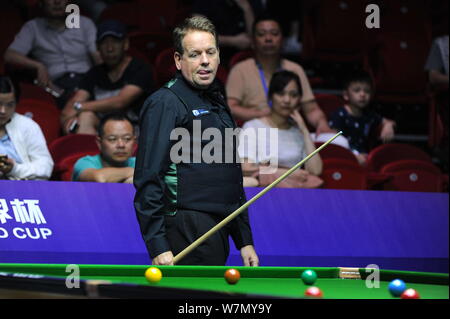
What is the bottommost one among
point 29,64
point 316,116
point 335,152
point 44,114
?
point 335,152

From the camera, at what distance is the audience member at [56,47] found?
680cm

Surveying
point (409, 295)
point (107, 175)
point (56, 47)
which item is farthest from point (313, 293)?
point (56, 47)

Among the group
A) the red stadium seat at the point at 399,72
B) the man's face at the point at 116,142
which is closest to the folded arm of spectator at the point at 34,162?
the man's face at the point at 116,142

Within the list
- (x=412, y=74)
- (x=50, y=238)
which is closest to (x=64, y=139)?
(x=50, y=238)

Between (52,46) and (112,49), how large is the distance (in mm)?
741

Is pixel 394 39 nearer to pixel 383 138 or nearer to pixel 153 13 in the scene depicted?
pixel 383 138

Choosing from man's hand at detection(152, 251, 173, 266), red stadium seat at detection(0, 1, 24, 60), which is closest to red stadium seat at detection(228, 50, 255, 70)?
red stadium seat at detection(0, 1, 24, 60)

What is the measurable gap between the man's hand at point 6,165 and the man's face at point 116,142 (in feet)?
1.97

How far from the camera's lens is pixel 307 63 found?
8172 millimetres

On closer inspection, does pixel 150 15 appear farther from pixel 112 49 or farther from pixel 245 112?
pixel 245 112

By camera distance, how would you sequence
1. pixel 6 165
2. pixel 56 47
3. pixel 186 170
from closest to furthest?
pixel 186 170
pixel 6 165
pixel 56 47

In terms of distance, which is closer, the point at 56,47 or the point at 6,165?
the point at 6,165

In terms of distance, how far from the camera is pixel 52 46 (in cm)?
688

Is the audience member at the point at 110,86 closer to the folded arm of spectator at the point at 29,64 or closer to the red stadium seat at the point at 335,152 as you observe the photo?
the folded arm of spectator at the point at 29,64
